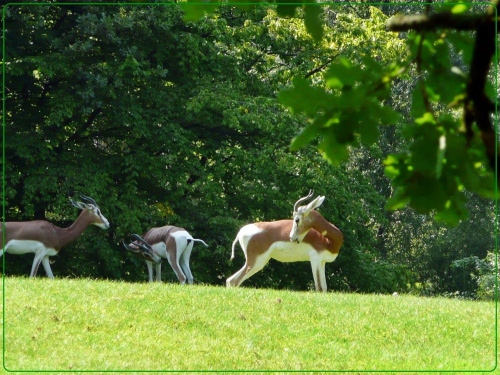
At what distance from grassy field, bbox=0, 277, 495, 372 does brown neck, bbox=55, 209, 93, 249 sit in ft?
12.2

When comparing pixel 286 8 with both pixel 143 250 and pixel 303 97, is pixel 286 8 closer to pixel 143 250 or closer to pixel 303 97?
pixel 303 97

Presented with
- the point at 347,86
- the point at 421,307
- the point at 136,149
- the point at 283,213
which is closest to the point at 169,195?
the point at 136,149

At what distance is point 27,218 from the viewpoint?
18.8m

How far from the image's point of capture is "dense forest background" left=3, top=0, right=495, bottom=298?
57.9 ft

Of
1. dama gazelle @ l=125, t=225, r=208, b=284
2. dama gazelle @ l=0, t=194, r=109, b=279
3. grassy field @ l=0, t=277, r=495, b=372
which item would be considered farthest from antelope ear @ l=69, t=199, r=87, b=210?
grassy field @ l=0, t=277, r=495, b=372

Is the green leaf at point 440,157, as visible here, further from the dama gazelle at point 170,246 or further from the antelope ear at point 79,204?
the antelope ear at point 79,204

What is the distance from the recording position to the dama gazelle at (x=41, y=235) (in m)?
15.1

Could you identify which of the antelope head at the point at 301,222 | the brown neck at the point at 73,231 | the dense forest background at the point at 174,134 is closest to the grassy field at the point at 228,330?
the antelope head at the point at 301,222

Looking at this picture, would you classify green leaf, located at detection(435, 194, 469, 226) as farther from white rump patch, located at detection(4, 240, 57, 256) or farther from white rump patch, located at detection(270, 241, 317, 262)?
white rump patch, located at detection(4, 240, 57, 256)

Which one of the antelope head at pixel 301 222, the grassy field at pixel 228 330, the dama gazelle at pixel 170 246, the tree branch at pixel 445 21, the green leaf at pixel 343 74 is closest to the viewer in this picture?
the tree branch at pixel 445 21

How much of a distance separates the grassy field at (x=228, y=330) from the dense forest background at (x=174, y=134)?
251 inches

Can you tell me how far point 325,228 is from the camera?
13914 mm

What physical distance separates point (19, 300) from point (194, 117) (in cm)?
1054

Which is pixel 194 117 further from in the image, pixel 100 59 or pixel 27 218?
pixel 27 218
